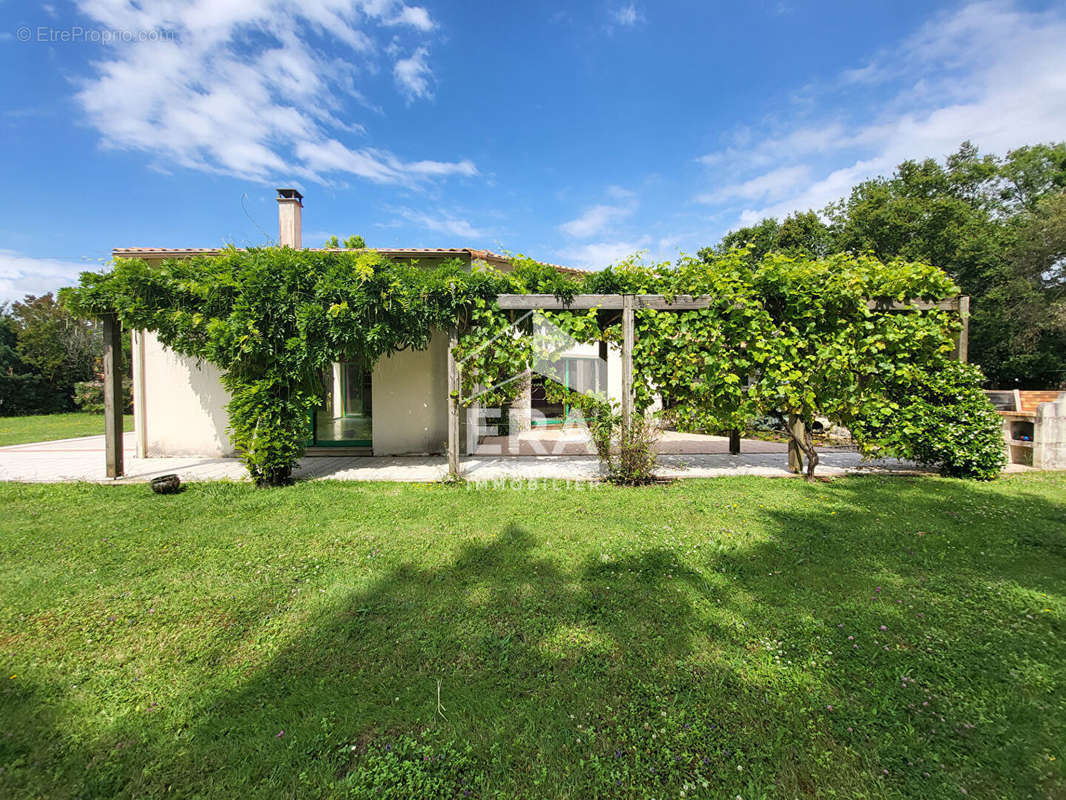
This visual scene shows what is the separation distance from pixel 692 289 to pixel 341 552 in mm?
5740

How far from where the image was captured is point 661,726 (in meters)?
1.87

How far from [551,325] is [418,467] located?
361 centimetres

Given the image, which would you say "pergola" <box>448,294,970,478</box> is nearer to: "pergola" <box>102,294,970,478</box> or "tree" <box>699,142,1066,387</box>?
"pergola" <box>102,294,970,478</box>

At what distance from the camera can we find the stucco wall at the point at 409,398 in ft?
29.1

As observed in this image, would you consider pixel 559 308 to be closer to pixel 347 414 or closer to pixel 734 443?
pixel 734 443

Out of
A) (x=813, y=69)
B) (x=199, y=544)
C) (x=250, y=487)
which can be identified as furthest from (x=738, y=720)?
(x=813, y=69)

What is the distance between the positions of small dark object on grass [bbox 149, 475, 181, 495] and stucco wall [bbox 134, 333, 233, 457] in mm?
2968

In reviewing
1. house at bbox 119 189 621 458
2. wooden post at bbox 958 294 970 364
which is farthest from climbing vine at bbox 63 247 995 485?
house at bbox 119 189 621 458

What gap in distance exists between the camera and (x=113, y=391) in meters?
6.50

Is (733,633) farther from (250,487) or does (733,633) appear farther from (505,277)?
(250,487)

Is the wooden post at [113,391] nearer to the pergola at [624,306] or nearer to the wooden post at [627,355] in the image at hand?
the pergola at [624,306]

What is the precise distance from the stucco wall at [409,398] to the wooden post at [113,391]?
155 inches

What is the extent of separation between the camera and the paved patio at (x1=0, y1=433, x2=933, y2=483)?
269 inches

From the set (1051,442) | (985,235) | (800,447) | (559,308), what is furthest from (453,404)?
(985,235)
